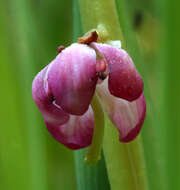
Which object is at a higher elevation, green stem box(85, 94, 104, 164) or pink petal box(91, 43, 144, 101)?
pink petal box(91, 43, 144, 101)

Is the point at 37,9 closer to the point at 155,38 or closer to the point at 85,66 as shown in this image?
the point at 155,38

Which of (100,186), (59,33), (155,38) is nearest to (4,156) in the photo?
(100,186)

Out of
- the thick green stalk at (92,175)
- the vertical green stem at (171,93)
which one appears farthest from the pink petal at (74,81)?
the vertical green stem at (171,93)

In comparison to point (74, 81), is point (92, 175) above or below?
→ below

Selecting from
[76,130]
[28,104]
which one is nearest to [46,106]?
[76,130]

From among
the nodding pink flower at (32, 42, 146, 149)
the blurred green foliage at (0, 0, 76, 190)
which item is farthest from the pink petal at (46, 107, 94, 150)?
the blurred green foliage at (0, 0, 76, 190)

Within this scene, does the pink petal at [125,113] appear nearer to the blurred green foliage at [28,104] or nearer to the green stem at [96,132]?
the green stem at [96,132]

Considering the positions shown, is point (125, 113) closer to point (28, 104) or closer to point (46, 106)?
point (46, 106)

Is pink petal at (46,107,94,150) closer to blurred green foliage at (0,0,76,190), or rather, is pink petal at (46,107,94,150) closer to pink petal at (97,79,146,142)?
pink petal at (97,79,146,142)
